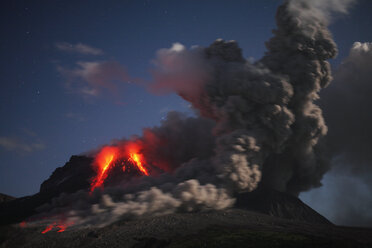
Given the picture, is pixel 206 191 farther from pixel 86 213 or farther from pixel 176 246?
pixel 86 213

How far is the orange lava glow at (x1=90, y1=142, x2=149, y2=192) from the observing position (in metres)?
52.3

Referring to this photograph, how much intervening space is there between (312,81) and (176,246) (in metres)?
29.2

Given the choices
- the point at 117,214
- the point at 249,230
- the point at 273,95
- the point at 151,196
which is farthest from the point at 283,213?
the point at 117,214

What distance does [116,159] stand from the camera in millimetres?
55219

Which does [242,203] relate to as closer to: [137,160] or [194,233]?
[194,233]

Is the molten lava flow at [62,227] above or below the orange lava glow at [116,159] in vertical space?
below

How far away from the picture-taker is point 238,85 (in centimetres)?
3566

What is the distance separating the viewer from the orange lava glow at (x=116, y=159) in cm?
5234

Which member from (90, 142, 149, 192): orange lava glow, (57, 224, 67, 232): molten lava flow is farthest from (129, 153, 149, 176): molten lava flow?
(57, 224, 67, 232): molten lava flow

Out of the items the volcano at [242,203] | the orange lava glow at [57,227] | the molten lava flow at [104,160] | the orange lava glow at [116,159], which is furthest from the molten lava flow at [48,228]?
the molten lava flow at [104,160]

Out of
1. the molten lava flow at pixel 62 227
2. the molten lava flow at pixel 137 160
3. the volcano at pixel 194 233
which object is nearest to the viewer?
the volcano at pixel 194 233

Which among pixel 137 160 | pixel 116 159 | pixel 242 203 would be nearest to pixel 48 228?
pixel 137 160

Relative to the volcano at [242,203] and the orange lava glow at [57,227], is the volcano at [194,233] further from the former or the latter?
the volcano at [242,203]

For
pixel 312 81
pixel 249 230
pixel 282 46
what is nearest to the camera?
pixel 249 230
